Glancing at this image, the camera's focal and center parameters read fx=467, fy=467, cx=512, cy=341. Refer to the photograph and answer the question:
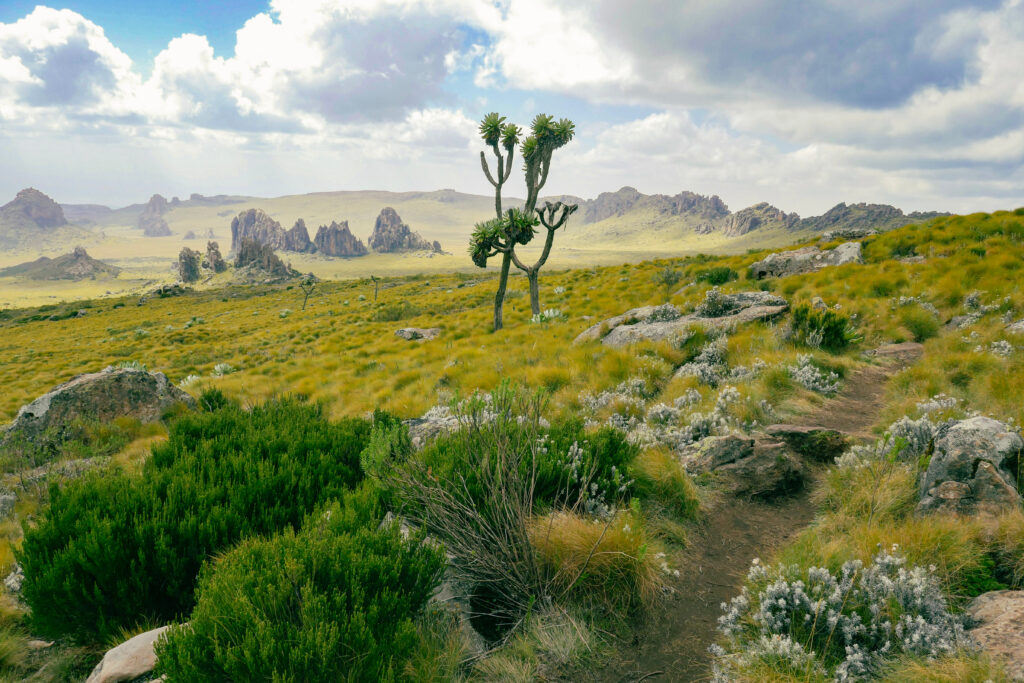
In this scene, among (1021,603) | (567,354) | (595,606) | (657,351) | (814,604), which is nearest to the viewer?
(1021,603)

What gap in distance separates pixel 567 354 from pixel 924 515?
7994mm

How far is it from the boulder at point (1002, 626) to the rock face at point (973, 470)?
36.6 inches

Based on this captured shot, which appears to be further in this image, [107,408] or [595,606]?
[107,408]

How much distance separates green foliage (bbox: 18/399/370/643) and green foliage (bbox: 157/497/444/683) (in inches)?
33.3

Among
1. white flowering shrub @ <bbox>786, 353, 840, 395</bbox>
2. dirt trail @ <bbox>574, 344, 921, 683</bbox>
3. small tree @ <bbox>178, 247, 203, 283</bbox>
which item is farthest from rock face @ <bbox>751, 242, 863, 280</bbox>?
small tree @ <bbox>178, 247, 203, 283</bbox>

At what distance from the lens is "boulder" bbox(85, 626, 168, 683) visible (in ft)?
10.1

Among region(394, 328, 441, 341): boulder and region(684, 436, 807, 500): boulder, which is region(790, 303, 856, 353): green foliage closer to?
region(684, 436, 807, 500): boulder

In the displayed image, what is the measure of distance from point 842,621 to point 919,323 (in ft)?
33.5

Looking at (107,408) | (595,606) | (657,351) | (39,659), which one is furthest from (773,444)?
(107,408)

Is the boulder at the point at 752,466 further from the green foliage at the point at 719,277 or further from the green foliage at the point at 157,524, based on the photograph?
the green foliage at the point at 719,277

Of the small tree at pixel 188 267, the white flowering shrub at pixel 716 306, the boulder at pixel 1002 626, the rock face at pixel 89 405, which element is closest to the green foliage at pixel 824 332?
the white flowering shrub at pixel 716 306

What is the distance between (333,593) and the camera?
9.62ft

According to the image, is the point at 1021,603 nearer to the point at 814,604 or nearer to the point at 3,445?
the point at 814,604

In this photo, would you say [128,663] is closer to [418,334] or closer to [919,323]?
[919,323]
